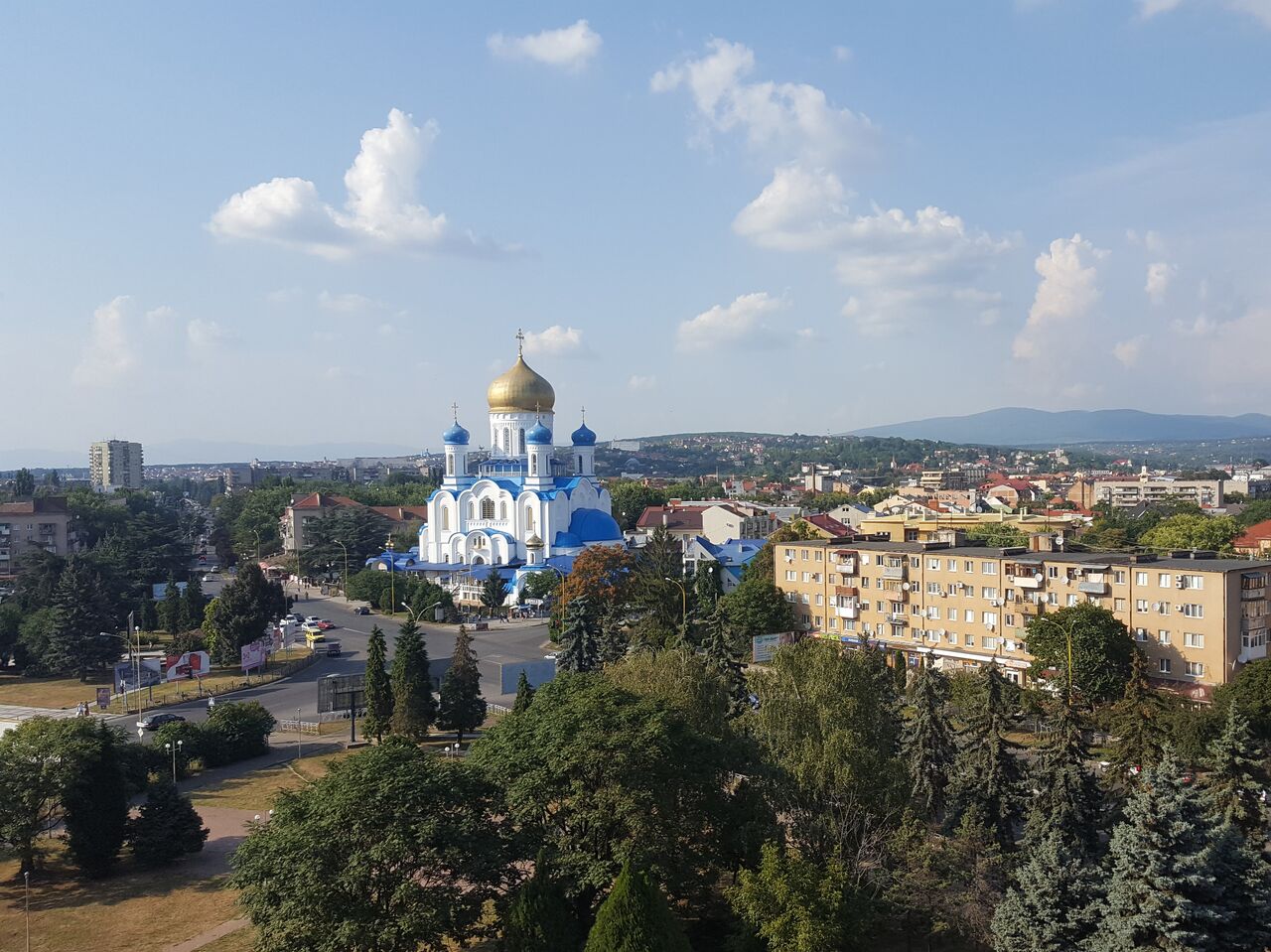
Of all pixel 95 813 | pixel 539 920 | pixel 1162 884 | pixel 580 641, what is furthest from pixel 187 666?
pixel 1162 884

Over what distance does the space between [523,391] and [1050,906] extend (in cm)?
5628

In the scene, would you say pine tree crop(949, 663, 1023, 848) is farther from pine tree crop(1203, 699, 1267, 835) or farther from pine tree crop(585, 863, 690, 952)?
pine tree crop(585, 863, 690, 952)

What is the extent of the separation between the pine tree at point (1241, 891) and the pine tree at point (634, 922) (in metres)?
8.38

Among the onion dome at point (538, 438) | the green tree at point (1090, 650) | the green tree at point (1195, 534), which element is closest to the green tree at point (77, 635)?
the onion dome at point (538, 438)

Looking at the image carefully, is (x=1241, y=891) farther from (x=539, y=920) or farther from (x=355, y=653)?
(x=355, y=653)

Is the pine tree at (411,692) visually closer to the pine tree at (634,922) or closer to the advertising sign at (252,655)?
the advertising sign at (252,655)

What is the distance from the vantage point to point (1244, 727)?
68.6 feet

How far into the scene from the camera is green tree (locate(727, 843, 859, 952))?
52.1 ft

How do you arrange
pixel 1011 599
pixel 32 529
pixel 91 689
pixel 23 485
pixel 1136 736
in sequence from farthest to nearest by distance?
1. pixel 23 485
2. pixel 32 529
3. pixel 91 689
4. pixel 1011 599
5. pixel 1136 736

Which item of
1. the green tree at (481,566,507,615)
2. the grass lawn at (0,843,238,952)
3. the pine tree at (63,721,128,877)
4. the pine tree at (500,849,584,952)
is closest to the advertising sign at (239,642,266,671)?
the green tree at (481,566,507,615)

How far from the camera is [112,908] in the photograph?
20953 mm

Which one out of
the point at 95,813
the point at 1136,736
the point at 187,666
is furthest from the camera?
the point at 187,666

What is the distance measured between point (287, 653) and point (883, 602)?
27085 mm

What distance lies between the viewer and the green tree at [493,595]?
189 feet
